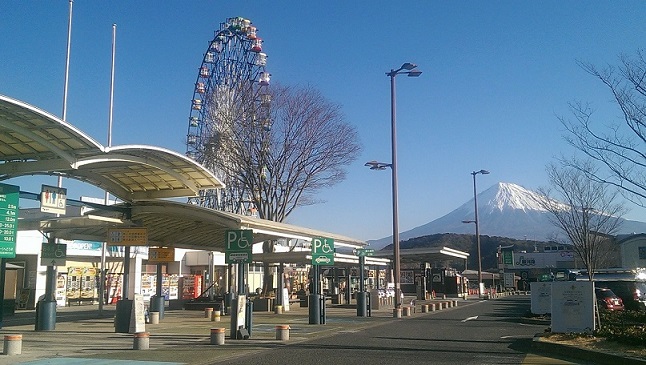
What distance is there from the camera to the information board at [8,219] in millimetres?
17719

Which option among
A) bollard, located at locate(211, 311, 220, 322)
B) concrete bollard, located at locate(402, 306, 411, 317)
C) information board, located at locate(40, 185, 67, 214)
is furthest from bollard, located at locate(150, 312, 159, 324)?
concrete bollard, located at locate(402, 306, 411, 317)

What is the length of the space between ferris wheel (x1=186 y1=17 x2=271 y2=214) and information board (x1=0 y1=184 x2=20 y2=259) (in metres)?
17.0

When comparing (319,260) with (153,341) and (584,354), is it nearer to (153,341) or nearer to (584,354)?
(153,341)

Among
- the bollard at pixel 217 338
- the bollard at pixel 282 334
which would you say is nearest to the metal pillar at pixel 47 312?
the bollard at pixel 217 338

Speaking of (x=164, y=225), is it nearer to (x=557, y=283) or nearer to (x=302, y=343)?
(x=302, y=343)

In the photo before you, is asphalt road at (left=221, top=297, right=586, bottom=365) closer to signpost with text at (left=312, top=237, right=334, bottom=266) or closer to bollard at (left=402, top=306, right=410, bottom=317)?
signpost with text at (left=312, top=237, right=334, bottom=266)

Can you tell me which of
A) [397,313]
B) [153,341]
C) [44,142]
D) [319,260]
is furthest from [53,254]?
[397,313]

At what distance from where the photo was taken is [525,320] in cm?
2519

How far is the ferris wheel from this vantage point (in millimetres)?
34938

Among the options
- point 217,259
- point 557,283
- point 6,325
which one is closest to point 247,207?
point 217,259

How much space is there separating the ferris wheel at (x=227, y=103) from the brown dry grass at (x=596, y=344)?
21412mm

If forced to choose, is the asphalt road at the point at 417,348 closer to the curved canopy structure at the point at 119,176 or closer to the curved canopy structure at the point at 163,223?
the curved canopy structure at the point at 163,223

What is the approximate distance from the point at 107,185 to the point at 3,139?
463cm

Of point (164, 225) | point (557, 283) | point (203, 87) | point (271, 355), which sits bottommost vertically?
point (271, 355)
